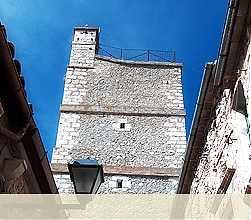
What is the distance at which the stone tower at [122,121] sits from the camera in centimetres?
1130

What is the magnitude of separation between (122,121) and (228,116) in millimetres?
7768

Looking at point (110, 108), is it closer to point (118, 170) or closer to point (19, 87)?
point (118, 170)

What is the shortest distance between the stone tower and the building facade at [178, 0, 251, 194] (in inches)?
205

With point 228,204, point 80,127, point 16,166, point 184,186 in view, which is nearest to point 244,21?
point 228,204

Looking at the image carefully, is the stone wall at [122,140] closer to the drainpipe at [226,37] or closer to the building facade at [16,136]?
the building facade at [16,136]

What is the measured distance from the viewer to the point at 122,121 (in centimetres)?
1252

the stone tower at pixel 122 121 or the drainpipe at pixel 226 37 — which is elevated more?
the drainpipe at pixel 226 37

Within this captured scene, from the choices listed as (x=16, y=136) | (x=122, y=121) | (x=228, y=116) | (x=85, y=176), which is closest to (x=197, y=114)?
(x=228, y=116)

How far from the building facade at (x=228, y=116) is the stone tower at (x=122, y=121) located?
520 centimetres

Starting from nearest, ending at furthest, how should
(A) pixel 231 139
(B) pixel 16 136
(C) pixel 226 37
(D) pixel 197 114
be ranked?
(B) pixel 16 136
(C) pixel 226 37
(A) pixel 231 139
(D) pixel 197 114

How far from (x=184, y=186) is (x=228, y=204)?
2.54 m

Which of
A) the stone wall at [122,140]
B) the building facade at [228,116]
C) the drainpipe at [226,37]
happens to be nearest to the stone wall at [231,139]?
the building facade at [228,116]

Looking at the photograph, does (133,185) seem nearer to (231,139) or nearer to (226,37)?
(231,139)

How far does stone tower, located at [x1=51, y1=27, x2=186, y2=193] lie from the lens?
1130cm
